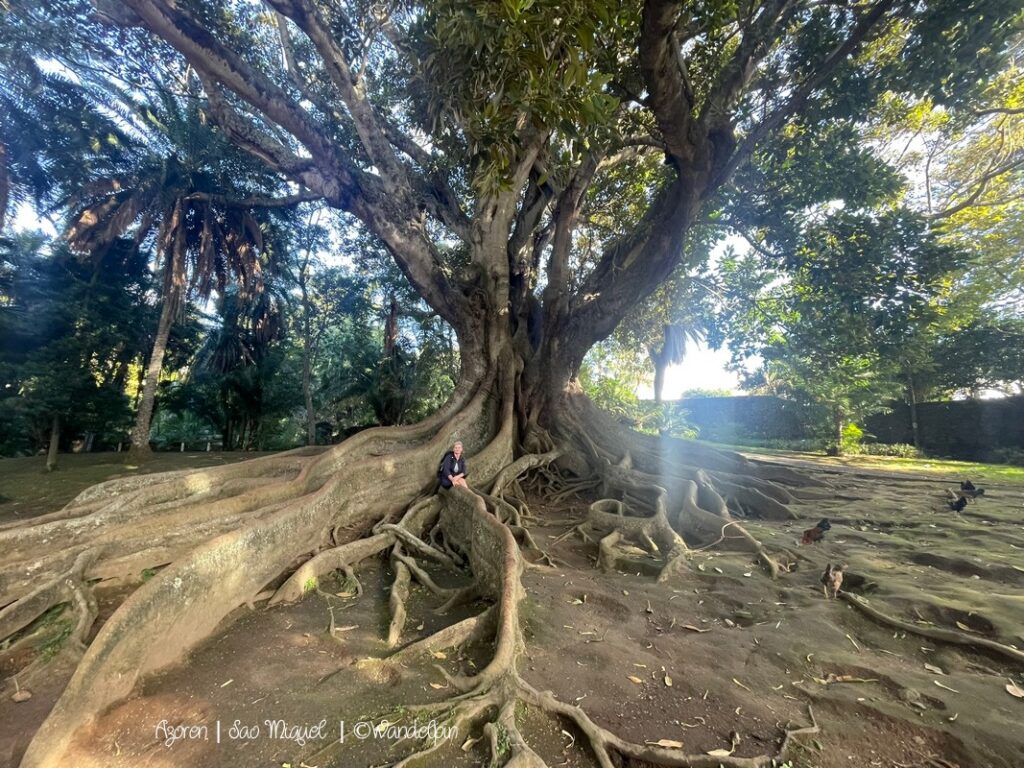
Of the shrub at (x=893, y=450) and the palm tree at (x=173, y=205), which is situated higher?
the palm tree at (x=173, y=205)

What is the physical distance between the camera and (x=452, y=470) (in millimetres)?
6070

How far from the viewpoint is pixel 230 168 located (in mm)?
12117

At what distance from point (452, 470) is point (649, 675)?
3716 millimetres

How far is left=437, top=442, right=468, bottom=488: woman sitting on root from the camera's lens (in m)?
6.00

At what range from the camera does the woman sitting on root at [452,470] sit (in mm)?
5997

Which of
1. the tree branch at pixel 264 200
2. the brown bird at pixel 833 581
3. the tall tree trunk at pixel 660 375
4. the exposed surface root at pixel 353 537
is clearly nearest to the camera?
the exposed surface root at pixel 353 537

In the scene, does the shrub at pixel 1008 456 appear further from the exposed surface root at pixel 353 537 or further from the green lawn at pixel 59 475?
the green lawn at pixel 59 475

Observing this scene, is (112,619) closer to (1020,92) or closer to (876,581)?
(876,581)

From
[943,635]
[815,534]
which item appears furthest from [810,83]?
[943,635]

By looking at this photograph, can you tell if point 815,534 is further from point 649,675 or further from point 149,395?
point 149,395

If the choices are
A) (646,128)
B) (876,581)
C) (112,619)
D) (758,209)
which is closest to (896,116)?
(758,209)

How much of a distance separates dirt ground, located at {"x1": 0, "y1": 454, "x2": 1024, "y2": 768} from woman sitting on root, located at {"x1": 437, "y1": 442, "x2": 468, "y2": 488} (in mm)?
1559

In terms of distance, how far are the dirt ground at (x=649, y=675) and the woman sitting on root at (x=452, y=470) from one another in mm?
1559

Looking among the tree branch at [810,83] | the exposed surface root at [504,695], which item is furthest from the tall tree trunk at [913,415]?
the exposed surface root at [504,695]
